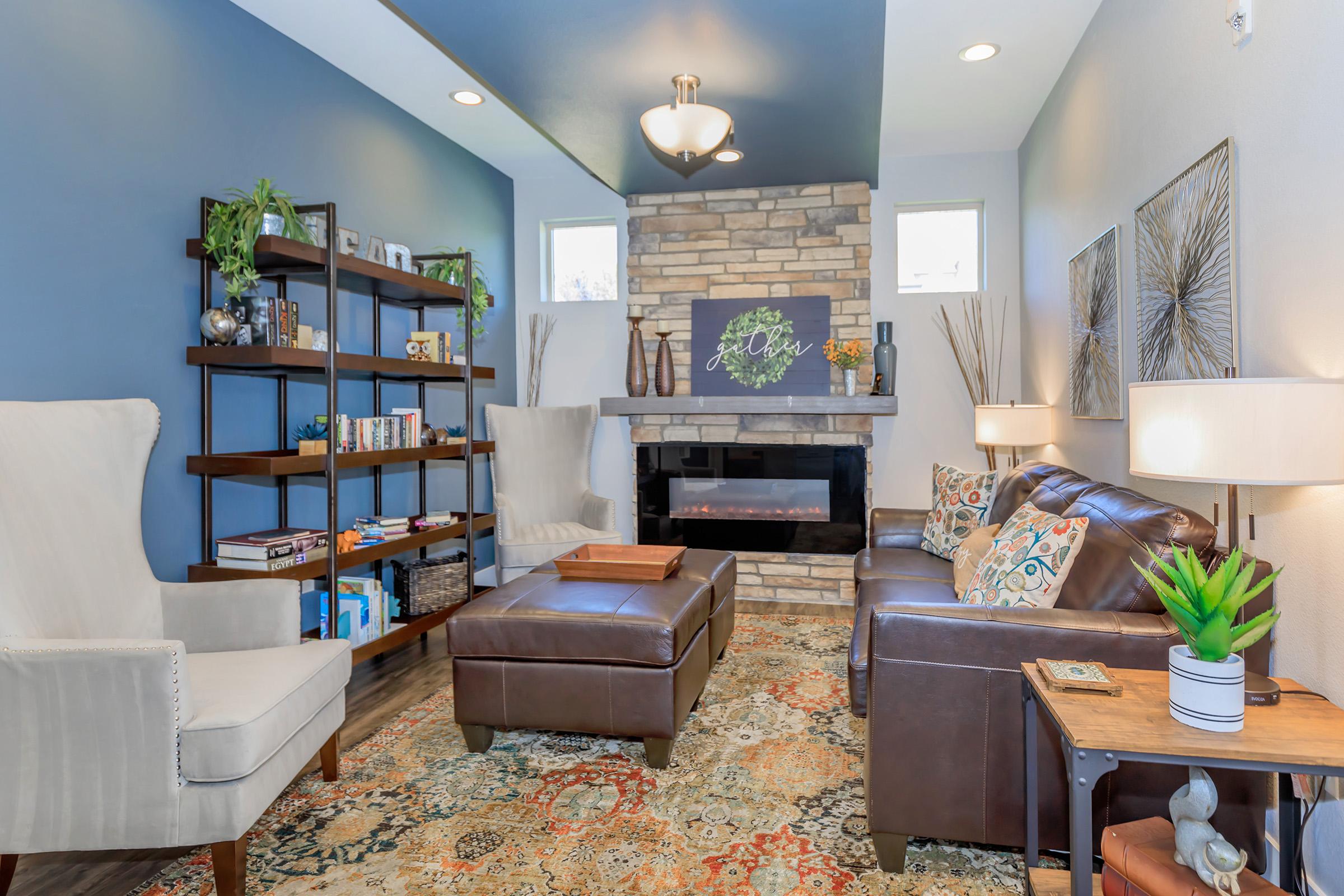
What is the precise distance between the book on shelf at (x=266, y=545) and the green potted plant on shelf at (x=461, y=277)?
1.43 m

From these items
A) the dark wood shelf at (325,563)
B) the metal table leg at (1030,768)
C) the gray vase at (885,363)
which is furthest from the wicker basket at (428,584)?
the metal table leg at (1030,768)

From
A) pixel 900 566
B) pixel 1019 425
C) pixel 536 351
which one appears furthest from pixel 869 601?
pixel 536 351

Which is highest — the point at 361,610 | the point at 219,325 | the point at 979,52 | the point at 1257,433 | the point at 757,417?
the point at 979,52

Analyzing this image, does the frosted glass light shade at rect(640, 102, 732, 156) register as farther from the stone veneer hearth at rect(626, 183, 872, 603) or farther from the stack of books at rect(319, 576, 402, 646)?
the stack of books at rect(319, 576, 402, 646)

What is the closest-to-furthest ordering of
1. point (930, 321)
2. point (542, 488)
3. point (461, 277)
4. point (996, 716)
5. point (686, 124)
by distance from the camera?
point (996, 716)
point (686, 124)
point (461, 277)
point (542, 488)
point (930, 321)

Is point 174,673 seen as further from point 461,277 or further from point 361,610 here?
point 461,277

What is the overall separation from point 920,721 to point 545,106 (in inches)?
119

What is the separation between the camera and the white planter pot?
4.47 feet

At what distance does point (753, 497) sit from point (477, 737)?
113 inches

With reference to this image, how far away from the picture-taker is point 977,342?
16.3 feet

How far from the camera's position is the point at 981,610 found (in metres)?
1.85

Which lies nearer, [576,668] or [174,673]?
[174,673]

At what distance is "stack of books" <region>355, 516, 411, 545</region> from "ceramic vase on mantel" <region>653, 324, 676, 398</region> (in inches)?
76.5

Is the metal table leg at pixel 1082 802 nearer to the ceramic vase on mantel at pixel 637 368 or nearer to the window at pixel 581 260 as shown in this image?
the ceramic vase on mantel at pixel 637 368
